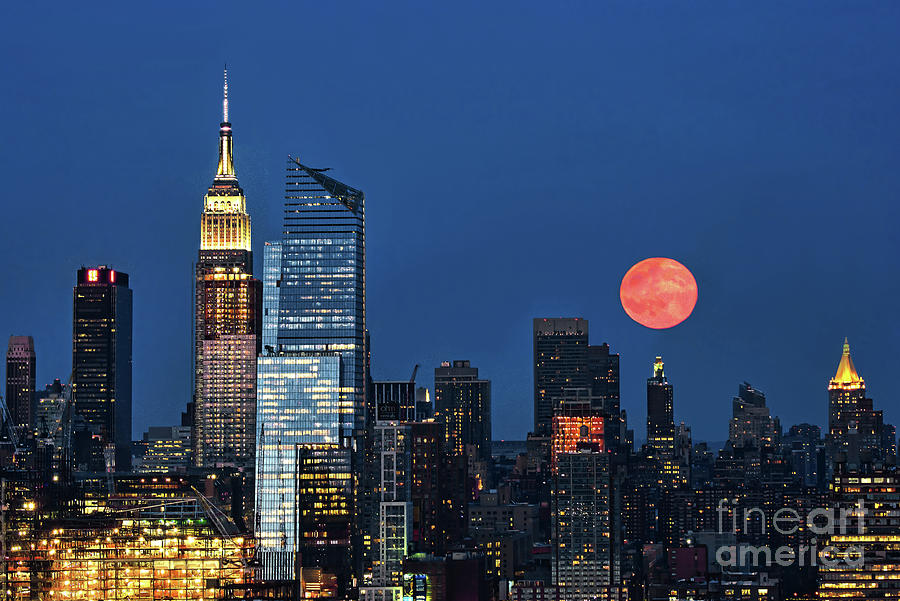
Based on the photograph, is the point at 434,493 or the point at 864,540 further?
the point at 434,493

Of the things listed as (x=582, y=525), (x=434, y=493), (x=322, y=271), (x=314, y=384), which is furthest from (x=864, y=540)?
(x=322, y=271)

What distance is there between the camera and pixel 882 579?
364 ft

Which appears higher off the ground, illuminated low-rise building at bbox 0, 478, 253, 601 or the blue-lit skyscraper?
the blue-lit skyscraper

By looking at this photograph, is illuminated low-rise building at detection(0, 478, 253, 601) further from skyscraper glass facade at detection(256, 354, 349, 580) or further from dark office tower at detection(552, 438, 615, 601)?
skyscraper glass facade at detection(256, 354, 349, 580)

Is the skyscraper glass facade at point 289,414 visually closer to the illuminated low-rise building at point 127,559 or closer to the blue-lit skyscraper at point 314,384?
the blue-lit skyscraper at point 314,384

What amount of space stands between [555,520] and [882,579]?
54923 mm

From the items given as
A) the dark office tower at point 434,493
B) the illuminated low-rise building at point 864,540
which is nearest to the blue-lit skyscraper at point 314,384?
the dark office tower at point 434,493

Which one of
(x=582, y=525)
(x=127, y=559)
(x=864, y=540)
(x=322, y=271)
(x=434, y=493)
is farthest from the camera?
(x=322, y=271)

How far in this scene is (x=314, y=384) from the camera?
19025 centimetres

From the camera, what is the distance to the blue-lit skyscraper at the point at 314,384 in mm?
174375

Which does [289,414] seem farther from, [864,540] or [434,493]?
[864,540]

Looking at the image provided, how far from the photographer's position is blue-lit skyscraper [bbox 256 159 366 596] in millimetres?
174375

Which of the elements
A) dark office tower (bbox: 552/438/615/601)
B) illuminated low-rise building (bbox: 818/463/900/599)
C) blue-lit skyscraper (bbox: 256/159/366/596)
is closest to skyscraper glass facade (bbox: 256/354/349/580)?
blue-lit skyscraper (bbox: 256/159/366/596)

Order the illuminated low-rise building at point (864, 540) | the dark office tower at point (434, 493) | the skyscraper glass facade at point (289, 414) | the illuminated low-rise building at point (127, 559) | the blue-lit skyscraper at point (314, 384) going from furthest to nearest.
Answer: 1. the skyscraper glass facade at point (289, 414)
2. the blue-lit skyscraper at point (314, 384)
3. the dark office tower at point (434, 493)
4. the illuminated low-rise building at point (864, 540)
5. the illuminated low-rise building at point (127, 559)
